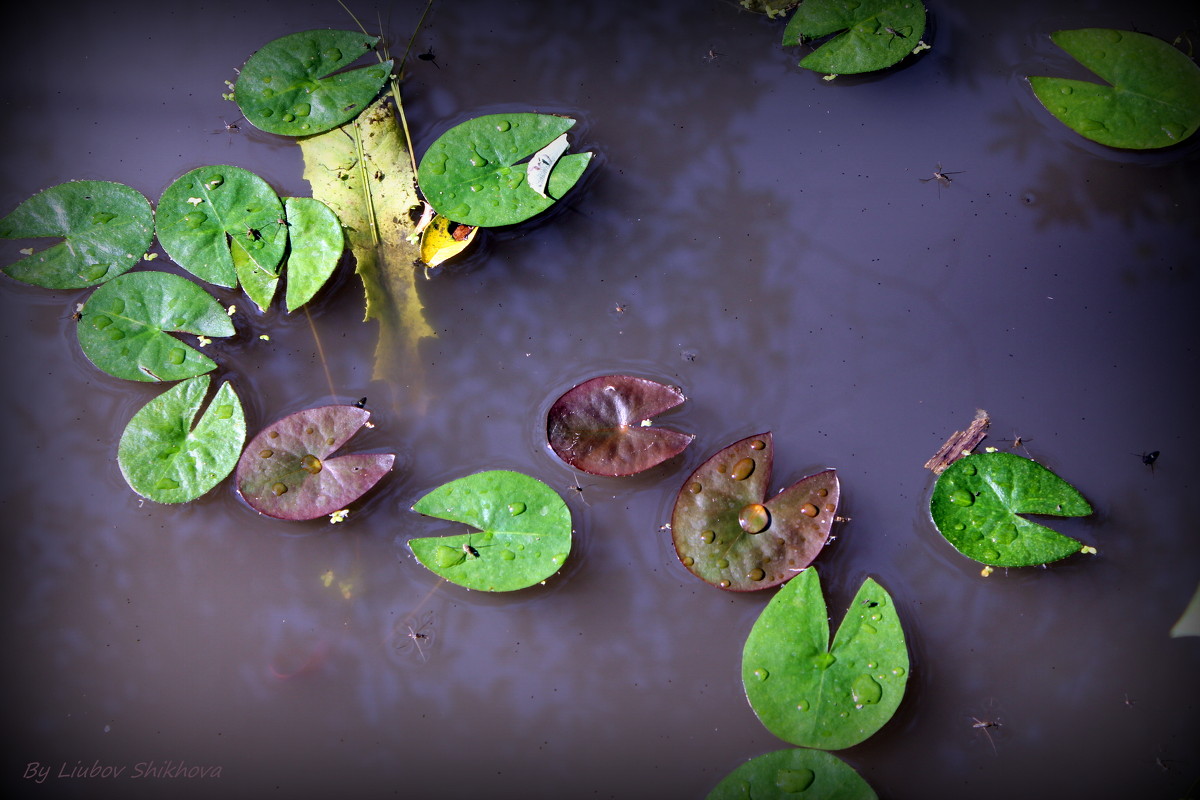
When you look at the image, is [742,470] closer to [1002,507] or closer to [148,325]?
[1002,507]

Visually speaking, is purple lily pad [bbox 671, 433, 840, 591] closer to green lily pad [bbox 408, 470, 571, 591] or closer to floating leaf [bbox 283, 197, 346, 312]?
green lily pad [bbox 408, 470, 571, 591]

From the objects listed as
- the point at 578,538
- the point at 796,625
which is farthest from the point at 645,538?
the point at 796,625

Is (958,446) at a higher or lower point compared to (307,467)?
lower

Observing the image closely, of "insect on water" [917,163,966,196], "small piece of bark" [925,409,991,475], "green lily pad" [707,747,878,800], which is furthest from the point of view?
"insect on water" [917,163,966,196]

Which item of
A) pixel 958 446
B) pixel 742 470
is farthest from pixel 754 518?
pixel 958 446

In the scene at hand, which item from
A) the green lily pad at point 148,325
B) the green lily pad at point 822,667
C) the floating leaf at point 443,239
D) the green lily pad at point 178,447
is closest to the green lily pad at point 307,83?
the floating leaf at point 443,239

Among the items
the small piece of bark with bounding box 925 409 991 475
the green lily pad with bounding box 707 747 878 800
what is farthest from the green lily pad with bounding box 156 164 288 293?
the small piece of bark with bounding box 925 409 991 475

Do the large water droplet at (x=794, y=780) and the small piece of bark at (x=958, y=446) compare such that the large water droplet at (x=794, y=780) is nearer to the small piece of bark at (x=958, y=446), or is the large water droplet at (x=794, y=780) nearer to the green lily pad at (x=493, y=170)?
the small piece of bark at (x=958, y=446)
